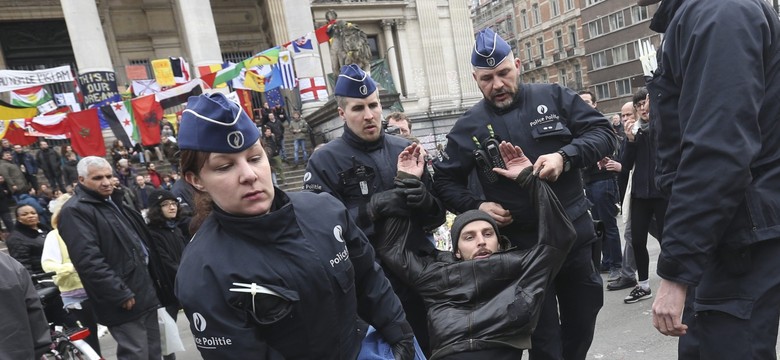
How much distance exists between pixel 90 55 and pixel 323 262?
73.3ft

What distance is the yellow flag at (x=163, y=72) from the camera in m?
16.7

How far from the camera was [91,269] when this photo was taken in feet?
12.7

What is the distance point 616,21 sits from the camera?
47.0 meters

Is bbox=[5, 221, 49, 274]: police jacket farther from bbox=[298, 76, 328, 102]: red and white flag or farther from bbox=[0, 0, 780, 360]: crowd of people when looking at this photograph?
bbox=[298, 76, 328, 102]: red and white flag

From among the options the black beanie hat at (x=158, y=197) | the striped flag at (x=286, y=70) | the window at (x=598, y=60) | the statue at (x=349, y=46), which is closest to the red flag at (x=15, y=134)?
the striped flag at (x=286, y=70)

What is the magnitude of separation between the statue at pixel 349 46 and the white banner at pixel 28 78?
869 centimetres

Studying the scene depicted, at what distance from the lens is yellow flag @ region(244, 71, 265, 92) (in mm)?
15797

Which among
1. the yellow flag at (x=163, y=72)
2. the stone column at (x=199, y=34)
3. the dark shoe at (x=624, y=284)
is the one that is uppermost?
the stone column at (x=199, y=34)

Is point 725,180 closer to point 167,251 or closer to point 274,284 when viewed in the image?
point 274,284

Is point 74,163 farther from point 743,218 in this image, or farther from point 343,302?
point 743,218

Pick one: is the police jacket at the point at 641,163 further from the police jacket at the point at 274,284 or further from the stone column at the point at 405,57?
the stone column at the point at 405,57

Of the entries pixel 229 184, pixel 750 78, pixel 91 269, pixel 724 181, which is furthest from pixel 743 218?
pixel 91 269

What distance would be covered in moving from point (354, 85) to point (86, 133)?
1435 centimetres

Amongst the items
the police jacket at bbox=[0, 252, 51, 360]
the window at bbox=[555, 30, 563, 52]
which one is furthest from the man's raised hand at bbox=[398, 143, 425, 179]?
the window at bbox=[555, 30, 563, 52]
